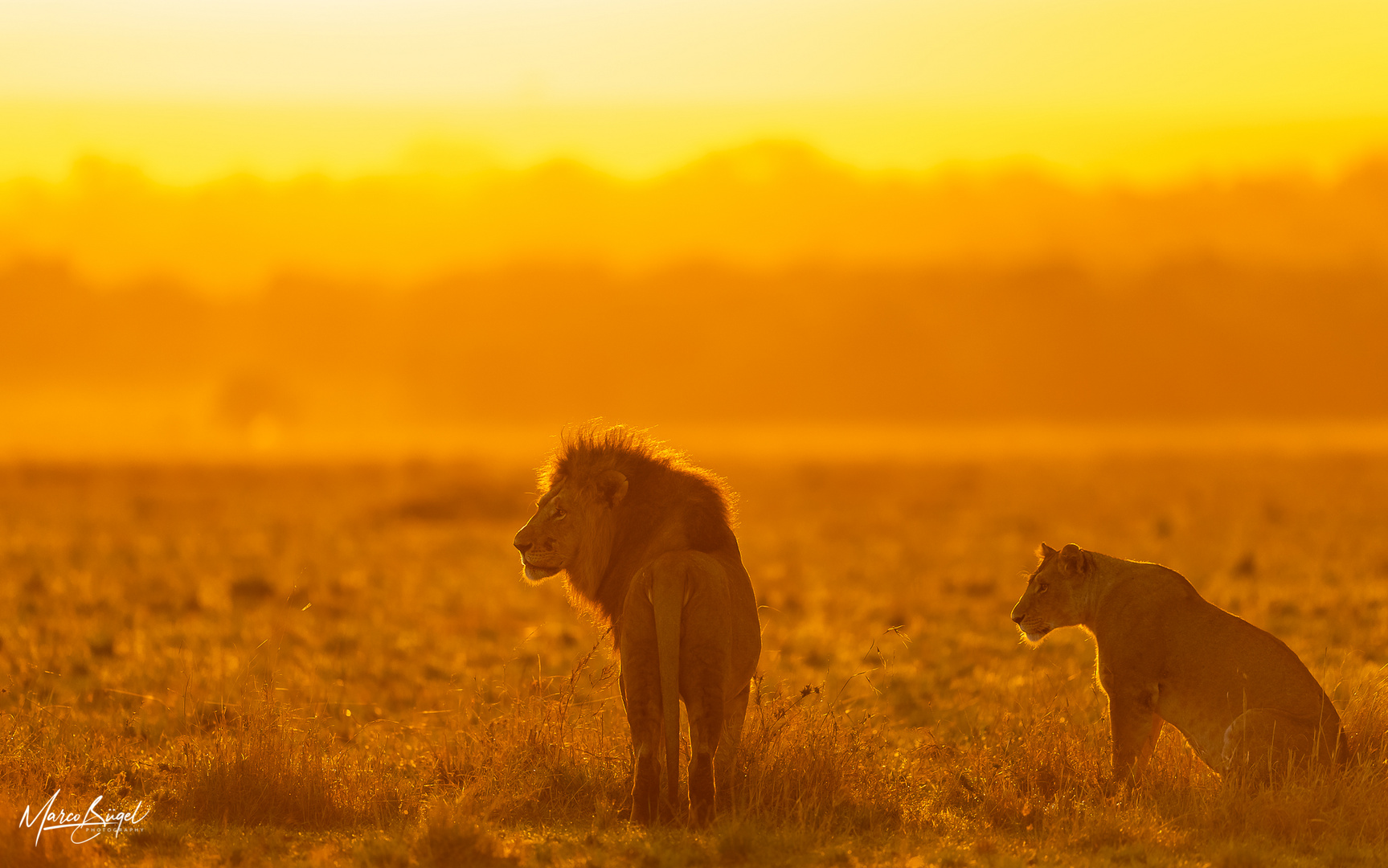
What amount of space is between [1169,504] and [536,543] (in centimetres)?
3604

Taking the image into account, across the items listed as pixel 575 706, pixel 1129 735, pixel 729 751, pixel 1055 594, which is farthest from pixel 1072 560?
pixel 575 706

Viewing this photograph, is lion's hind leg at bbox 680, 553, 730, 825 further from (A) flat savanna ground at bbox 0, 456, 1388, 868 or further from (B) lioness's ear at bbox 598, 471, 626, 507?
(B) lioness's ear at bbox 598, 471, 626, 507

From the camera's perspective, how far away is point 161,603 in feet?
74.0

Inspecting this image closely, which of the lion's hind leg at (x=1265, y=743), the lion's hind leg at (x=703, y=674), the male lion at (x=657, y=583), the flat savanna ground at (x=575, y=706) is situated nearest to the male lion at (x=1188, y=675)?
the lion's hind leg at (x=1265, y=743)

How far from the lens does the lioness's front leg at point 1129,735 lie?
383 inches

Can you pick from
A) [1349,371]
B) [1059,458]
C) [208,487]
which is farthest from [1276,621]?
[1349,371]

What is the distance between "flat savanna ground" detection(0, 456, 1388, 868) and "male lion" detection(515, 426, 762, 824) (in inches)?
15.6

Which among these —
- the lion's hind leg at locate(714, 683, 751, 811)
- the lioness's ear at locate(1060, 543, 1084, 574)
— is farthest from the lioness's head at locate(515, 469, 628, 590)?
the lioness's ear at locate(1060, 543, 1084, 574)

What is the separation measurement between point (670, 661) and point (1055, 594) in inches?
122

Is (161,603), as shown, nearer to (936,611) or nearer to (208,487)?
(936,611)

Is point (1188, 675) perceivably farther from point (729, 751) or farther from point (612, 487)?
point (612, 487)

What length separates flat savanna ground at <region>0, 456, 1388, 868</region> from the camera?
29.1 feet

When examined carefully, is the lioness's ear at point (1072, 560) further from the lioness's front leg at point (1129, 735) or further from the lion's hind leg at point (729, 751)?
the lion's hind leg at point (729, 751)

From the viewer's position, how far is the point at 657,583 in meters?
9.15
